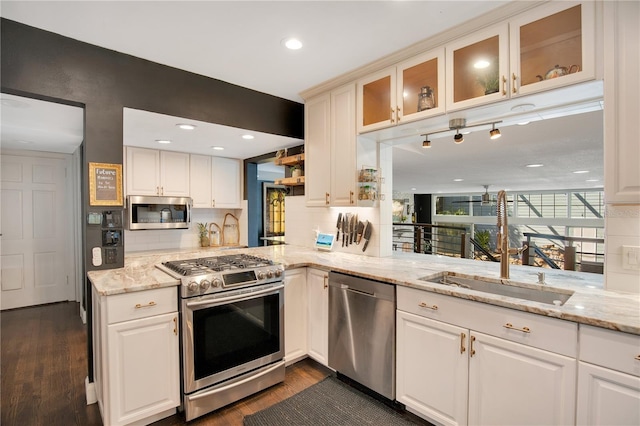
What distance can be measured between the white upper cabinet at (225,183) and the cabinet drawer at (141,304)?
2.51 meters

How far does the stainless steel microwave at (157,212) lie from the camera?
3.51 meters

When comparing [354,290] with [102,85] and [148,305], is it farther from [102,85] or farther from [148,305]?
[102,85]

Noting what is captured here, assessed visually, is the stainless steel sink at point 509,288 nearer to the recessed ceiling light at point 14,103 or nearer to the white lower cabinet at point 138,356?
the white lower cabinet at point 138,356

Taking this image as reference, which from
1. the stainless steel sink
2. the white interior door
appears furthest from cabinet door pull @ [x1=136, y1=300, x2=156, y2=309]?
the white interior door

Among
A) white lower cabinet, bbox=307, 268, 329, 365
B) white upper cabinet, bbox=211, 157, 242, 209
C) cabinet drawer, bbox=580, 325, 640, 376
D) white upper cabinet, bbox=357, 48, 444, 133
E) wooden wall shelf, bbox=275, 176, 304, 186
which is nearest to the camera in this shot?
cabinet drawer, bbox=580, 325, 640, 376

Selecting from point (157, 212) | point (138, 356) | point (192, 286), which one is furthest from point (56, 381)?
point (157, 212)

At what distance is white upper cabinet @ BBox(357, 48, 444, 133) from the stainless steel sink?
114 centimetres

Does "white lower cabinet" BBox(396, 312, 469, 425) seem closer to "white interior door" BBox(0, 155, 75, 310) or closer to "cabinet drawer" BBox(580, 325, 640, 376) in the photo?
"cabinet drawer" BBox(580, 325, 640, 376)

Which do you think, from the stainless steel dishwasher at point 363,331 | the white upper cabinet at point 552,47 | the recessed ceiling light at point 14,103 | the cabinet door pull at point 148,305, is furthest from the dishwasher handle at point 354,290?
the recessed ceiling light at point 14,103

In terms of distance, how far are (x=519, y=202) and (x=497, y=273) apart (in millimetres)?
10041

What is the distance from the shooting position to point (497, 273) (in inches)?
81.8

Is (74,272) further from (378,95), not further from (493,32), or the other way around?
(493,32)

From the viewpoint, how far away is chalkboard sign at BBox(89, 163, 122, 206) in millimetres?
2084

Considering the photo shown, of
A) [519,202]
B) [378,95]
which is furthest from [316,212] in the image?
[519,202]
